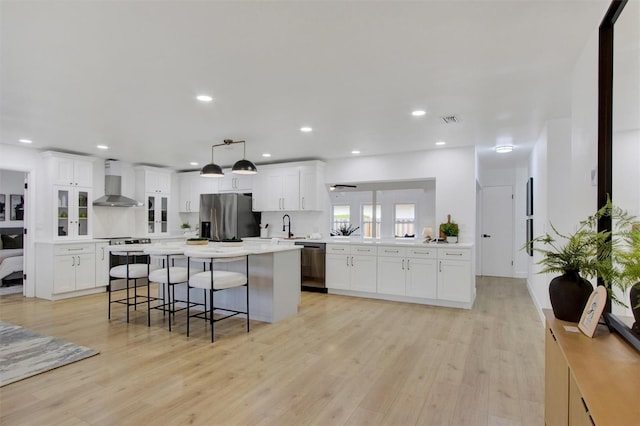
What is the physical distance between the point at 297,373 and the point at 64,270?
4706mm

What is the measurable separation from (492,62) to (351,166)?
12.9ft

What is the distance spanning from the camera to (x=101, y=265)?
603cm

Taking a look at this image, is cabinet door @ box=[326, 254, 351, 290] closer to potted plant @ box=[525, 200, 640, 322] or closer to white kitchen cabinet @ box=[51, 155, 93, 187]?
potted plant @ box=[525, 200, 640, 322]

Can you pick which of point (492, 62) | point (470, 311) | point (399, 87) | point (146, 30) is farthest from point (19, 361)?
point (470, 311)

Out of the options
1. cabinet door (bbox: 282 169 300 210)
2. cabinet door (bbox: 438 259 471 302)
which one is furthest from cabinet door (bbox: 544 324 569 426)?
cabinet door (bbox: 282 169 300 210)

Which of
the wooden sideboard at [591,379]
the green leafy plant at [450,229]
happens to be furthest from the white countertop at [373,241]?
the wooden sideboard at [591,379]

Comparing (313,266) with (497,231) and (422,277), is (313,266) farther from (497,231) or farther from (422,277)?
(497,231)

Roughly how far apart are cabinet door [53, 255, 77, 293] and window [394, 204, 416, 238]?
5.38 metres

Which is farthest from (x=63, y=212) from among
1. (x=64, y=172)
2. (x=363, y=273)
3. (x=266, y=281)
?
(x=363, y=273)

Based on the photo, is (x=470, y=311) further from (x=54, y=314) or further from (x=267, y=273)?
(x=54, y=314)

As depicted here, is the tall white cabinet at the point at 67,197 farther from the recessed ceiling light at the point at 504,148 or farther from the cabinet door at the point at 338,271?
the recessed ceiling light at the point at 504,148

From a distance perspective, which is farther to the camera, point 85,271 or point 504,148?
point 85,271

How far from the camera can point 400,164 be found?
5.97 m

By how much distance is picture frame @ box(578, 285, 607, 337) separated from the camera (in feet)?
5.25
